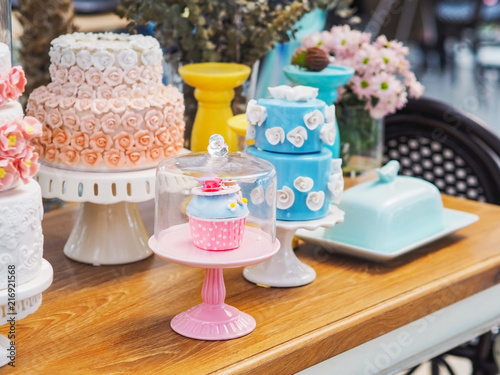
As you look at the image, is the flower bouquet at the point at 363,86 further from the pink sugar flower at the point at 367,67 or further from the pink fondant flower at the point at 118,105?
the pink fondant flower at the point at 118,105

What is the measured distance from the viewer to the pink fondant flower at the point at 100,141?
39.9 inches

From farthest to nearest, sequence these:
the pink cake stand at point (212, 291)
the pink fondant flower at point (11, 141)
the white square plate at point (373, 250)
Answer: the white square plate at point (373, 250) < the pink cake stand at point (212, 291) < the pink fondant flower at point (11, 141)

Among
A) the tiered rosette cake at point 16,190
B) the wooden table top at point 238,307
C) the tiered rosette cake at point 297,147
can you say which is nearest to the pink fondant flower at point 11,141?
the tiered rosette cake at point 16,190

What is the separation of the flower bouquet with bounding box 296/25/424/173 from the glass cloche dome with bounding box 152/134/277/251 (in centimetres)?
50

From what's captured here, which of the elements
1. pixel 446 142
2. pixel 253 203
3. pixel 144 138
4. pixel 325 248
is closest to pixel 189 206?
pixel 253 203

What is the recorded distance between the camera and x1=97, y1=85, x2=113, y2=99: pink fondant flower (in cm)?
102

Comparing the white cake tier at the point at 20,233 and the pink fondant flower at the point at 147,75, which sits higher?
the pink fondant flower at the point at 147,75

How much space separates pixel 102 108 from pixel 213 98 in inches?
9.8

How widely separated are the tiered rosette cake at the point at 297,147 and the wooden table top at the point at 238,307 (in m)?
0.13

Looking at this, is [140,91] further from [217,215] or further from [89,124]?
[217,215]

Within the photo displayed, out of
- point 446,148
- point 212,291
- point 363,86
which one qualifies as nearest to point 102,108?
point 212,291

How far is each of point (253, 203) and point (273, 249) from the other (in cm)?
7

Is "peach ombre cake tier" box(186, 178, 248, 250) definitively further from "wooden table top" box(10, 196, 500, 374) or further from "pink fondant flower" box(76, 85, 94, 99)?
"pink fondant flower" box(76, 85, 94, 99)

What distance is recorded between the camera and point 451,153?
158cm
